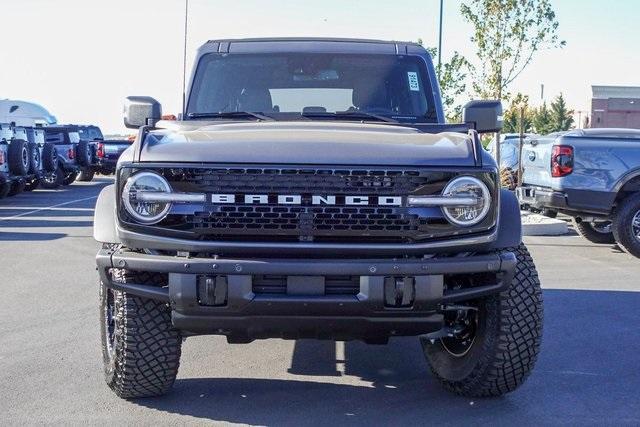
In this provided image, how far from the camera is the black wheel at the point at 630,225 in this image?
452 inches

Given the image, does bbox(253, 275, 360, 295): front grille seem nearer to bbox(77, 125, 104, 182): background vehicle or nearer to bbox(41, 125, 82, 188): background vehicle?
bbox(41, 125, 82, 188): background vehicle

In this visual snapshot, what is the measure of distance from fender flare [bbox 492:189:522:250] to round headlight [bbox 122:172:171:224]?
5.07ft

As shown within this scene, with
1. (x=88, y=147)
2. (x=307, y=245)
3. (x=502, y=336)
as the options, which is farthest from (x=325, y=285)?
(x=88, y=147)

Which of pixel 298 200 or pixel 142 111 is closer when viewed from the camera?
pixel 298 200

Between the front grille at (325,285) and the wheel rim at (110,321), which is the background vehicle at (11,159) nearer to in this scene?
the wheel rim at (110,321)

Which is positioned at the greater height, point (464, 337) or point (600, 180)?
point (600, 180)

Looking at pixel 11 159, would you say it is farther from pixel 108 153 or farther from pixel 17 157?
pixel 108 153

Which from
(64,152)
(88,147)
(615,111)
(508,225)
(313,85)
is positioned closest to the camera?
(508,225)

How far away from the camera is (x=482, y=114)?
5.75 m

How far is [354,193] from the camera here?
4.39 metres

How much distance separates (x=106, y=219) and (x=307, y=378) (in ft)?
5.30

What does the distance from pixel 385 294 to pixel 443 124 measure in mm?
1673

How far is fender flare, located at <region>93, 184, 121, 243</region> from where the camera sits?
14.9 feet

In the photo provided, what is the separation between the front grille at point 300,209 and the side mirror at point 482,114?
4.69 feet
